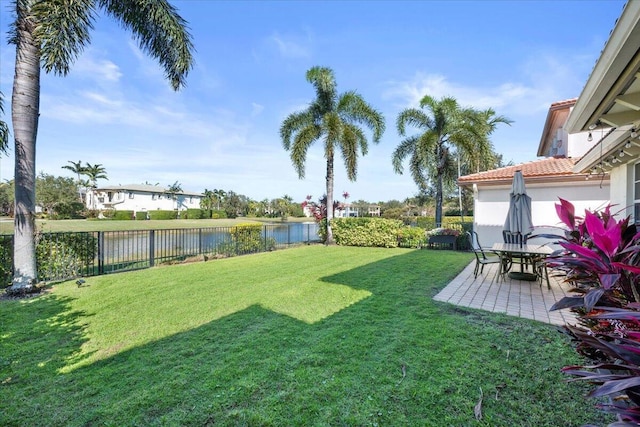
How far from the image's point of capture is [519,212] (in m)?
7.21

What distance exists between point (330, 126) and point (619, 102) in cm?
1115

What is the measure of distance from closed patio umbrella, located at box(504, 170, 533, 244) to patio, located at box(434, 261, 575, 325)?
132 cm

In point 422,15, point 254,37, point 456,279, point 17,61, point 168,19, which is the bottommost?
point 456,279

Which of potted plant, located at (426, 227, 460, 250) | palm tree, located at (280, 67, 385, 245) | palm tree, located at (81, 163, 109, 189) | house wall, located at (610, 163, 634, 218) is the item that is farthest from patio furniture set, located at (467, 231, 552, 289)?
palm tree, located at (81, 163, 109, 189)

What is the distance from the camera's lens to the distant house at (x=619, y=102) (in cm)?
203

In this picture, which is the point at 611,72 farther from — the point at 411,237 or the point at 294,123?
the point at 294,123

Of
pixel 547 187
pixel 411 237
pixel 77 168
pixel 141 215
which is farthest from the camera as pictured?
pixel 77 168

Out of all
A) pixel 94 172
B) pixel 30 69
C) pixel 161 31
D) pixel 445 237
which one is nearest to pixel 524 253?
pixel 445 237

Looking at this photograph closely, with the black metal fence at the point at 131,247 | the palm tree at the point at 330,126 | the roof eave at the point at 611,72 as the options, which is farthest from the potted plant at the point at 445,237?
the roof eave at the point at 611,72

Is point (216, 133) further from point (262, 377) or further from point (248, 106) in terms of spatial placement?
point (262, 377)

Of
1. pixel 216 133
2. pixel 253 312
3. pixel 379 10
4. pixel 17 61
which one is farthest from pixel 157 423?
pixel 216 133

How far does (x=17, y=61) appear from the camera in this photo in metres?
5.34

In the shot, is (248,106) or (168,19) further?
(248,106)

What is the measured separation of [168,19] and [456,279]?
9318mm
